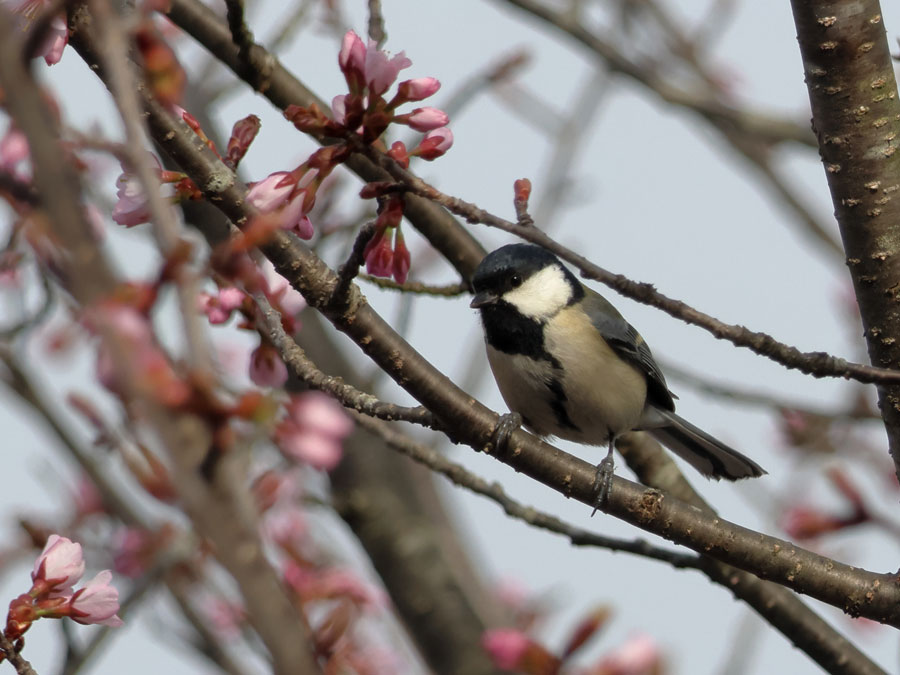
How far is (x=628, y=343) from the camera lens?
11.5 feet

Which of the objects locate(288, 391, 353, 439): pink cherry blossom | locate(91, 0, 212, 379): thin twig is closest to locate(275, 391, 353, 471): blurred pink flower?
locate(288, 391, 353, 439): pink cherry blossom

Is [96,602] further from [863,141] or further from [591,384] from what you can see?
[591,384]

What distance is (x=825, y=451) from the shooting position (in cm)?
432

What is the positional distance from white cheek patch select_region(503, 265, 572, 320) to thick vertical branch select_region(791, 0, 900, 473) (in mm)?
1268

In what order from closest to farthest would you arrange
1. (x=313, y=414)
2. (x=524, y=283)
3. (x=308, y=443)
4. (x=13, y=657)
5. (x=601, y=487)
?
(x=13, y=657) < (x=601, y=487) < (x=313, y=414) < (x=308, y=443) < (x=524, y=283)

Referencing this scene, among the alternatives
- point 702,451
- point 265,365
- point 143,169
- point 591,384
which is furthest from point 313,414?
point 143,169

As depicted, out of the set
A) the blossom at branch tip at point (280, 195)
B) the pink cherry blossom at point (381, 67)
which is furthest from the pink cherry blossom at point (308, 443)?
the pink cherry blossom at point (381, 67)

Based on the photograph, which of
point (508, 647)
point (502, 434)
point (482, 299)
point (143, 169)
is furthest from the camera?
point (482, 299)

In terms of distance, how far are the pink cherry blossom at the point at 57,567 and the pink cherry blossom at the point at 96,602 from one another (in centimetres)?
3

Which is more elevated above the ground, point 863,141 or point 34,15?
point 863,141

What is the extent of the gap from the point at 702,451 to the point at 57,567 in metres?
2.23

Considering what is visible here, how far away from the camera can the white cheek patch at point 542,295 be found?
→ 330 cm

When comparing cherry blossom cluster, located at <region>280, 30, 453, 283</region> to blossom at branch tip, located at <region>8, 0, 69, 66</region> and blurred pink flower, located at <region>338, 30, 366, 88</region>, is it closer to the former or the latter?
blurred pink flower, located at <region>338, 30, 366, 88</region>

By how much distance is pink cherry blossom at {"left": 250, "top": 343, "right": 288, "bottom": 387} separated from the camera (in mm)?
2178
